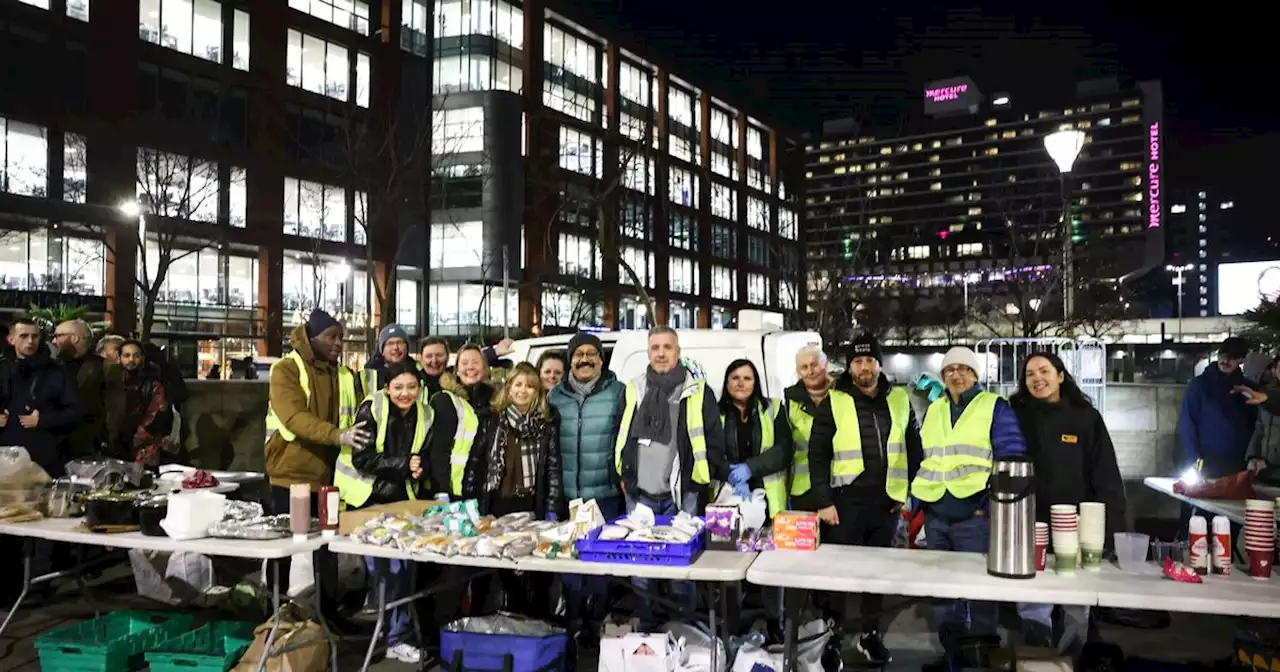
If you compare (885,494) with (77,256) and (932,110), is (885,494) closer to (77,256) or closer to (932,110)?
(77,256)

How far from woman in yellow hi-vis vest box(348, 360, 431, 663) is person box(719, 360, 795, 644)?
2075 millimetres

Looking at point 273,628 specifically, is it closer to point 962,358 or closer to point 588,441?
point 588,441

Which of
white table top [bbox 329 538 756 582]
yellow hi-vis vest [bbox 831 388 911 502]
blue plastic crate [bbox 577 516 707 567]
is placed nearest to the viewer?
white table top [bbox 329 538 756 582]

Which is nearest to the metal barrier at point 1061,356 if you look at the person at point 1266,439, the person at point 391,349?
the person at point 1266,439

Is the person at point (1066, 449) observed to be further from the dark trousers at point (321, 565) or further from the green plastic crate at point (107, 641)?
the green plastic crate at point (107, 641)

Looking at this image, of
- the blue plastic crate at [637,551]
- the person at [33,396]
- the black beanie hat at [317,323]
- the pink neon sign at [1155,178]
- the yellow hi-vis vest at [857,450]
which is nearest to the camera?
the blue plastic crate at [637,551]

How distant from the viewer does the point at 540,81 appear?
48688mm

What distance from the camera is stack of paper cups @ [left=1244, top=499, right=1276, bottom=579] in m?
4.36

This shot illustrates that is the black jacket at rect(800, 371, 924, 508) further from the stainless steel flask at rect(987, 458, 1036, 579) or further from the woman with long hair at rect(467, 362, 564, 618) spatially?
the woman with long hair at rect(467, 362, 564, 618)

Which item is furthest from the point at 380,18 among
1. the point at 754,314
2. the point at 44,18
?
the point at 754,314

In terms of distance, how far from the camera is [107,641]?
5.66 meters

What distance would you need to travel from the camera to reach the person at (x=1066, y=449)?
5.29 m

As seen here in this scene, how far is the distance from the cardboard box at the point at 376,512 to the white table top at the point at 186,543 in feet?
0.47

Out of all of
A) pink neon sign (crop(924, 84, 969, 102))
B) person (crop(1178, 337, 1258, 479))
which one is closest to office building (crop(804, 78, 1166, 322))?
pink neon sign (crop(924, 84, 969, 102))
